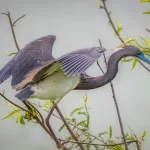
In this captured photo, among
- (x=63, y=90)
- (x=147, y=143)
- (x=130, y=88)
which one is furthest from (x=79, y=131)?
(x=130, y=88)

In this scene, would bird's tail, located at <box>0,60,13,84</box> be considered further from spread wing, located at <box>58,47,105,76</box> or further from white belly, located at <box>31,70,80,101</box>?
spread wing, located at <box>58,47,105,76</box>

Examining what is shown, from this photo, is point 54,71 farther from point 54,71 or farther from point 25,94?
point 25,94

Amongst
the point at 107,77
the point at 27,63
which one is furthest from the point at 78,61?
the point at 27,63

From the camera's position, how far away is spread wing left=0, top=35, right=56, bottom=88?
4.26 feet

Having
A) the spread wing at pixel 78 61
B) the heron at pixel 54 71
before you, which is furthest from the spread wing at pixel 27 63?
the spread wing at pixel 78 61

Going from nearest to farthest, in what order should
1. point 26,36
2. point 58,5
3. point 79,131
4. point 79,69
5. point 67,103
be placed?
point 79,69 → point 79,131 → point 67,103 → point 26,36 → point 58,5

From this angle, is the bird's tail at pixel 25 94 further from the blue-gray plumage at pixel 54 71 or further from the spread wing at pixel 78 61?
the spread wing at pixel 78 61

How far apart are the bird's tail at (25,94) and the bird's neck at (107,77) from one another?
0.13 meters

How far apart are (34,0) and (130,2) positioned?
0.97 meters

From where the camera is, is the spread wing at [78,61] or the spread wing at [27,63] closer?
the spread wing at [78,61]

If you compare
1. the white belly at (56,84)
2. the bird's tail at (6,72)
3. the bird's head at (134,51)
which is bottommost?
the white belly at (56,84)

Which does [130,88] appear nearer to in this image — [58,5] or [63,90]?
[58,5]

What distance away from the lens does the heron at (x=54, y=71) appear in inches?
45.8

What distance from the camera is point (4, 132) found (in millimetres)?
3643
